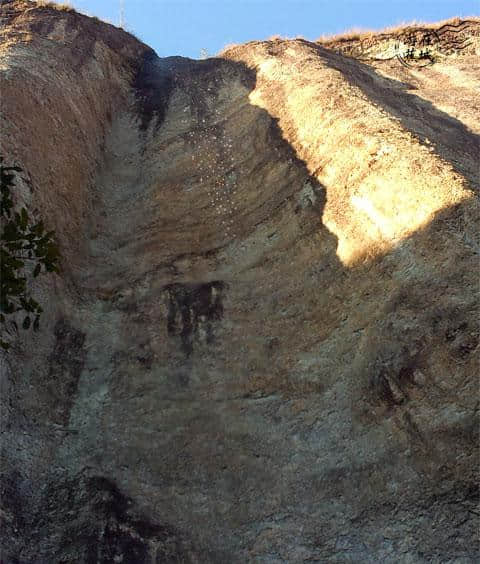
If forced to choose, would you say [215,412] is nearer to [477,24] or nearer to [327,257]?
[327,257]

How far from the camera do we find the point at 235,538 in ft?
22.7

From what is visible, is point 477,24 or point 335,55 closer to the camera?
point 335,55

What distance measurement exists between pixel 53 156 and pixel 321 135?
4.65 metres

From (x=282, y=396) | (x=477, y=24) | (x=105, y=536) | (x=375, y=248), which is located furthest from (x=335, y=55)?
(x=105, y=536)

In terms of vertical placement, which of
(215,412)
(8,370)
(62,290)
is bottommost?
(215,412)

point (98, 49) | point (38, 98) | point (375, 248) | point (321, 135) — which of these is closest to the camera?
point (375, 248)

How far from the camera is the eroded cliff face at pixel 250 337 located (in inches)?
267

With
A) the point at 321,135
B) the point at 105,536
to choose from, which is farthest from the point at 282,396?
the point at 321,135

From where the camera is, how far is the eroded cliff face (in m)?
6.79

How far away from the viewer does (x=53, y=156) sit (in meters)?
11.3

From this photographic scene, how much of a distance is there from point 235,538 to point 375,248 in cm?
411

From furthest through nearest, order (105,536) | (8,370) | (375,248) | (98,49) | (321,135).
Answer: (98,49) < (321,135) < (375,248) < (8,370) < (105,536)

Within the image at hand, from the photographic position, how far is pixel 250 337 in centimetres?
909

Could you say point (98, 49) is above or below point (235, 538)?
above
